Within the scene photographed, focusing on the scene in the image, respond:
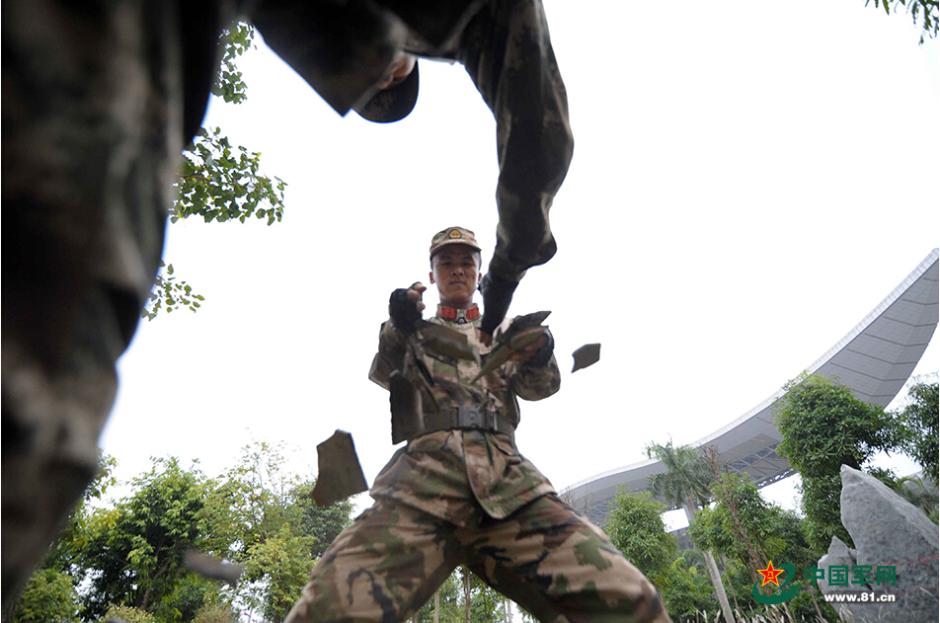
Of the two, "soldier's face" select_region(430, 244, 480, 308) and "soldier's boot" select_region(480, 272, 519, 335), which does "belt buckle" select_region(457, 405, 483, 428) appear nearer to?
"soldier's boot" select_region(480, 272, 519, 335)

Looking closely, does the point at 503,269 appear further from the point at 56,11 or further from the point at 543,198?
the point at 56,11

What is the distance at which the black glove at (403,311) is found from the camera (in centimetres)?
245

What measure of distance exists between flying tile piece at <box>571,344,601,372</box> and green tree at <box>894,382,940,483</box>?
1278 cm

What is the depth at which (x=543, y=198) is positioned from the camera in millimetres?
1652

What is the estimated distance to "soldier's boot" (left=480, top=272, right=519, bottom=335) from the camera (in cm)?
194

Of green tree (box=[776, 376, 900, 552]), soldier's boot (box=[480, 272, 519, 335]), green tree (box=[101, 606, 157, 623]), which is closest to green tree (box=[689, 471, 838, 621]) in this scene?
green tree (box=[776, 376, 900, 552])

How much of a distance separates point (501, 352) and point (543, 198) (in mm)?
646

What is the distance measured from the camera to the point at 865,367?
98.3 ft

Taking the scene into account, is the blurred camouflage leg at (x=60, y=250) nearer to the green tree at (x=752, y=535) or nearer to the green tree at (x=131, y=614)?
the green tree at (x=131, y=614)

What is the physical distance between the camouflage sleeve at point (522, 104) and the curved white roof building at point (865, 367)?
2126 centimetres

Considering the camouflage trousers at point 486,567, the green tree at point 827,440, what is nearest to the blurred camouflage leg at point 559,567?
the camouflage trousers at point 486,567

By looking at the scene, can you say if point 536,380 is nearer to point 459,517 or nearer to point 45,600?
point 459,517

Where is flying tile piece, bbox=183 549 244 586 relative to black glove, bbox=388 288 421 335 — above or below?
below

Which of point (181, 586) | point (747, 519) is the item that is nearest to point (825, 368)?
point (747, 519)
